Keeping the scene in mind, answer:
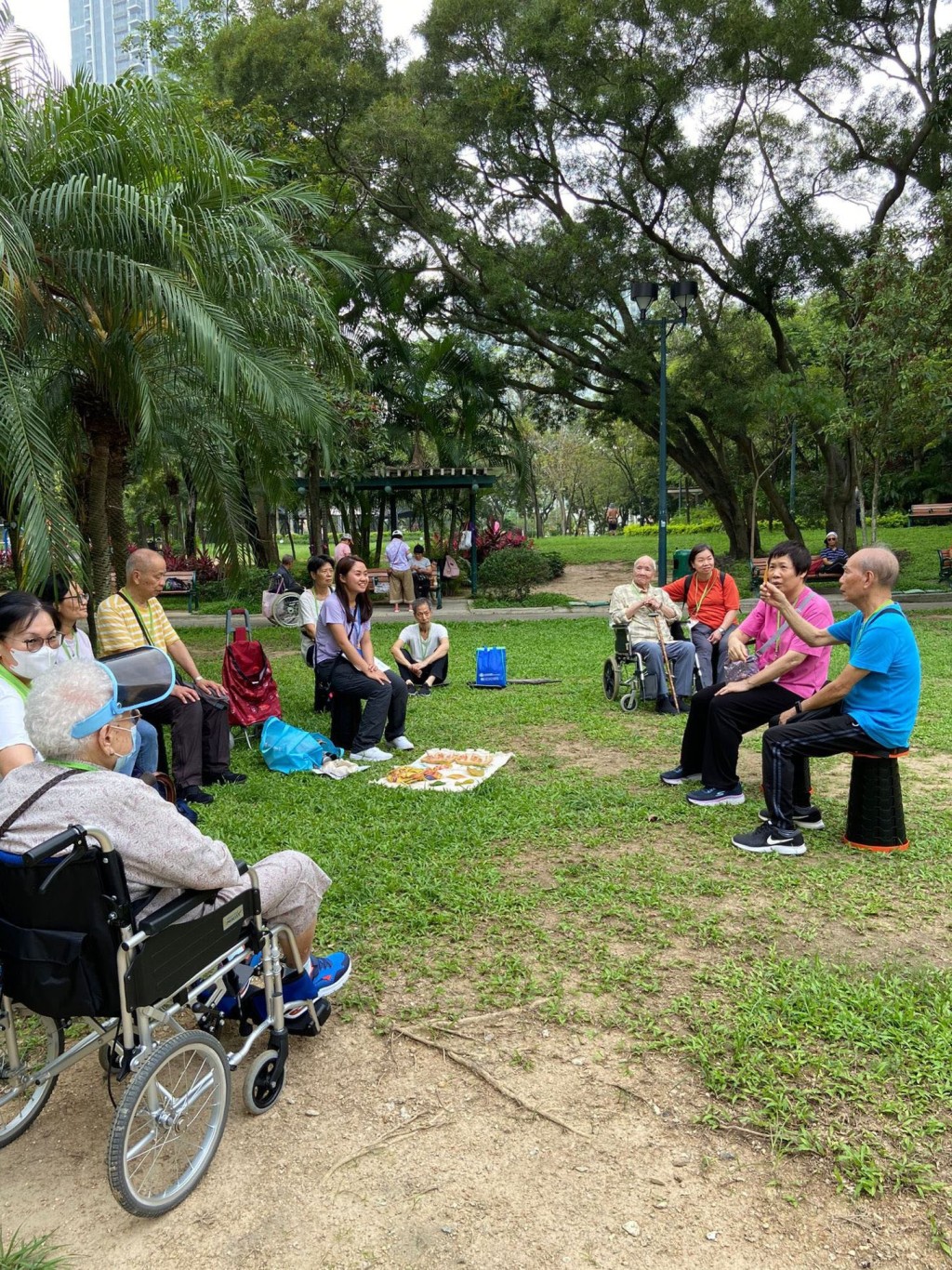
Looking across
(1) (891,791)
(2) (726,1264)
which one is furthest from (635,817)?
(2) (726,1264)

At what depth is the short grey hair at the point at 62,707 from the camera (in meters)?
2.40

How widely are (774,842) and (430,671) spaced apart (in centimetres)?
530

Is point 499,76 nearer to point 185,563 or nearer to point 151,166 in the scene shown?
point 151,166

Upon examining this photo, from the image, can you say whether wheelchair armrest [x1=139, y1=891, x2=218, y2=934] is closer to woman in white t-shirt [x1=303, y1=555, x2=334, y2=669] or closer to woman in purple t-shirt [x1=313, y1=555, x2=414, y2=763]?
woman in purple t-shirt [x1=313, y1=555, x2=414, y2=763]

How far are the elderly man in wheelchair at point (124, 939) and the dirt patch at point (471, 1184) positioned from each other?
0.14 meters

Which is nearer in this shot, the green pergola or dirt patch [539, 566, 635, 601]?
the green pergola

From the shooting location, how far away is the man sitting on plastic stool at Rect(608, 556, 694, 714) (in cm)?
798

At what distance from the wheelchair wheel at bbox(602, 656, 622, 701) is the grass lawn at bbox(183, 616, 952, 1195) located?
184 centimetres

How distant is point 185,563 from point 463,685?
17.5 meters

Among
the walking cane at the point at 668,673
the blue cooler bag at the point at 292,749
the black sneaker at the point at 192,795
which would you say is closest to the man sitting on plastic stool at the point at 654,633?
the walking cane at the point at 668,673

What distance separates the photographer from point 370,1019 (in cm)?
321

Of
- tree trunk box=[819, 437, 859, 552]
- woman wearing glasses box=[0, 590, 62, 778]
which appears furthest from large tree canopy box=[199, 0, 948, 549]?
woman wearing glasses box=[0, 590, 62, 778]

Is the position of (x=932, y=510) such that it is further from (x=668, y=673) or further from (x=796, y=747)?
(x=796, y=747)

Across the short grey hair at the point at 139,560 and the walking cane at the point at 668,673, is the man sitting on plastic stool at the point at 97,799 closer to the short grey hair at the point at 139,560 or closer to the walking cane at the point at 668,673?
the short grey hair at the point at 139,560
